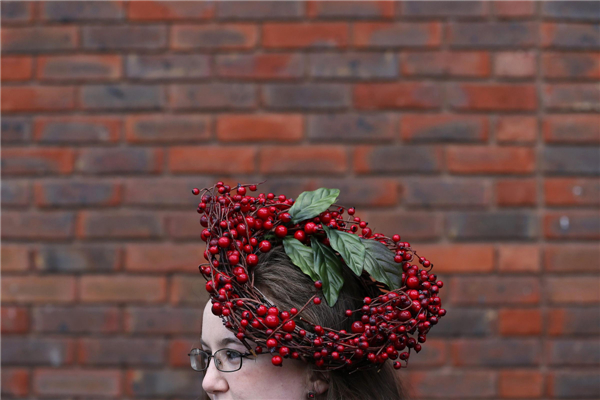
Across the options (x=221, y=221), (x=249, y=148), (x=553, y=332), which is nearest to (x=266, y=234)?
(x=221, y=221)

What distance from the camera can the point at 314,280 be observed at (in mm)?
1290

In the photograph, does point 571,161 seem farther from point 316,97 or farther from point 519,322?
point 316,97

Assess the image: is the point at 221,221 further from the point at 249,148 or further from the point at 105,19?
the point at 105,19

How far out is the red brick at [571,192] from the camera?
6.72ft

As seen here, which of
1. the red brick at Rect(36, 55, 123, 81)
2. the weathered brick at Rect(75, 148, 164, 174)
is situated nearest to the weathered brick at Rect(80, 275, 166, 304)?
the weathered brick at Rect(75, 148, 164, 174)

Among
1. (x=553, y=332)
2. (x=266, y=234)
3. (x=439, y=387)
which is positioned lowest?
(x=439, y=387)

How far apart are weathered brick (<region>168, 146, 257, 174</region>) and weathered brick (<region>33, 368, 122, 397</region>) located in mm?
765

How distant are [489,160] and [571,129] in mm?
308

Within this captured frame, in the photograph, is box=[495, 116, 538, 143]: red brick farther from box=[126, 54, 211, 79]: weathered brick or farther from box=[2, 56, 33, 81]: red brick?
box=[2, 56, 33, 81]: red brick

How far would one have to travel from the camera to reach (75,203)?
2111 millimetres

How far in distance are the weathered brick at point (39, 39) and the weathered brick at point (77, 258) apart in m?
0.72

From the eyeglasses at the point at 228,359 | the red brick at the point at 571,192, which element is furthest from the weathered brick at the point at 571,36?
the eyeglasses at the point at 228,359

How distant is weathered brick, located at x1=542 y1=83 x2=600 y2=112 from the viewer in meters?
2.07

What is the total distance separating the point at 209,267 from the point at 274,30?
1.09 meters
